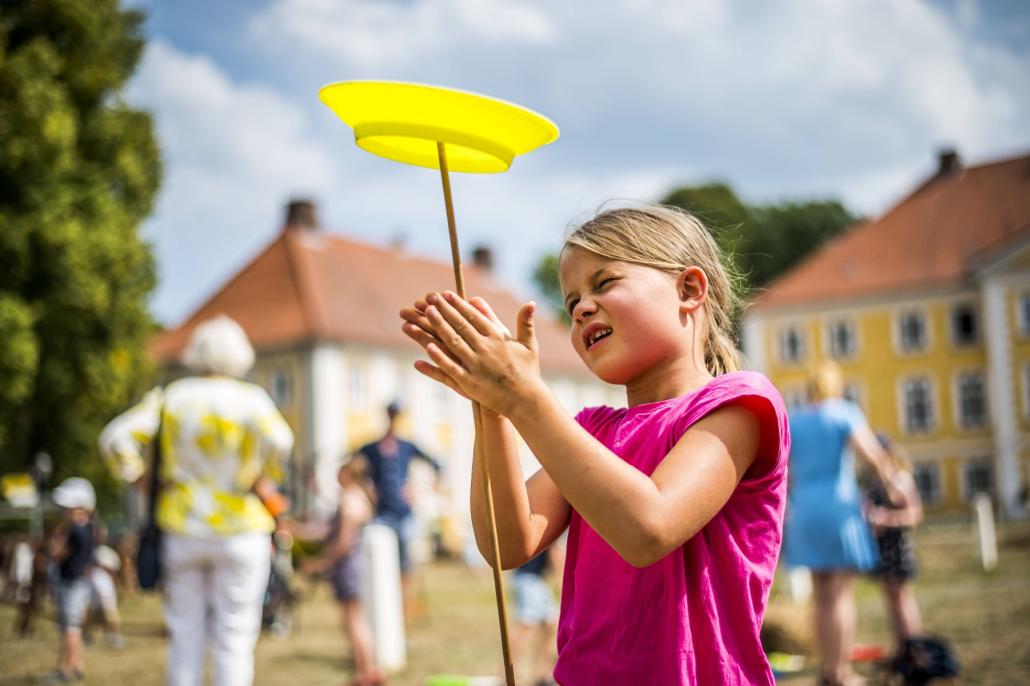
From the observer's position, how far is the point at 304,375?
39375 millimetres

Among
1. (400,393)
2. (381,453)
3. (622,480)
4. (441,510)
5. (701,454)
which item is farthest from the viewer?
(400,393)

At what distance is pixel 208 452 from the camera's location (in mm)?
5156

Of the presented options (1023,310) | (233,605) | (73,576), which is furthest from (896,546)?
(1023,310)

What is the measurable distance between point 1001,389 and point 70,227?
39.3 metres

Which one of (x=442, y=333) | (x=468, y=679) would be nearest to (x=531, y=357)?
(x=442, y=333)

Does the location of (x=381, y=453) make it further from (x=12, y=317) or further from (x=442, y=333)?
(x=12, y=317)

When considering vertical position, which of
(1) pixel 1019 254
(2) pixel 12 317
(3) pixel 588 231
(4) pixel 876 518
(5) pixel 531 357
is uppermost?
(1) pixel 1019 254

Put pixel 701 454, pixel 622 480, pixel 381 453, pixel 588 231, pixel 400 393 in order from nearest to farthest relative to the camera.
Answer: pixel 622 480
pixel 701 454
pixel 588 231
pixel 381 453
pixel 400 393

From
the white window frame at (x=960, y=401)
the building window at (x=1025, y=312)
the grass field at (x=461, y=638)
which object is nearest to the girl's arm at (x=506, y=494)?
the grass field at (x=461, y=638)

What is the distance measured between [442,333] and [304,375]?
38.6 m

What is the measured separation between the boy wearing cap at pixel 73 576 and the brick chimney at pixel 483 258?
41.4 meters

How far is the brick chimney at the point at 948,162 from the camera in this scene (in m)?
52.0

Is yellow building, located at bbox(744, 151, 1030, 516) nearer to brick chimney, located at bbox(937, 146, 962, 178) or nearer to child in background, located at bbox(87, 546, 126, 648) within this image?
brick chimney, located at bbox(937, 146, 962, 178)

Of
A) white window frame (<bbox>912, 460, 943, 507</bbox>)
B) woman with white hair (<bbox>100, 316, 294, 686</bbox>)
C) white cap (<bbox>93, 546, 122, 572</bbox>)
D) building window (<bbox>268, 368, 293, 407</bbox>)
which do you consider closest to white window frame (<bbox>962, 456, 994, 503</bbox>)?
white window frame (<bbox>912, 460, 943, 507</bbox>)
